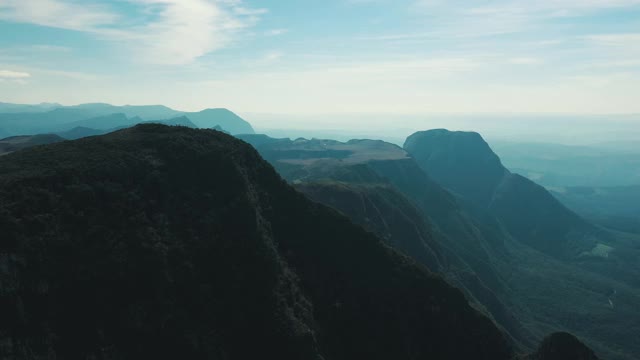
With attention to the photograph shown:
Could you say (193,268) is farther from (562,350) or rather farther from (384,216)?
(384,216)

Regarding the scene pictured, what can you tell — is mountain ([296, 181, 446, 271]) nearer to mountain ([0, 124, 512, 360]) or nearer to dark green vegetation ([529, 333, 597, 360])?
mountain ([0, 124, 512, 360])

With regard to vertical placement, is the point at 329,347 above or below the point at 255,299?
below

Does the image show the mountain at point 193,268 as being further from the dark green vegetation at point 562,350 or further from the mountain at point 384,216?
the mountain at point 384,216

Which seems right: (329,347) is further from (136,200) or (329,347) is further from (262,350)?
(136,200)

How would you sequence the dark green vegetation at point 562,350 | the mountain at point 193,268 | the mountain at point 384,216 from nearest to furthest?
the mountain at point 193,268, the dark green vegetation at point 562,350, the mountain at point 384,216

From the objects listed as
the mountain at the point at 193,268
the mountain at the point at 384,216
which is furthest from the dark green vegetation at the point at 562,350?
the mountain at the point at 384,216

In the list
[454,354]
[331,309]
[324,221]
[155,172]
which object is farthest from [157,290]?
[454,354]

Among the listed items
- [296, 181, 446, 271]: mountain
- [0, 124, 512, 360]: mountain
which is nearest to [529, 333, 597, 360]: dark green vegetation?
[0, 124, 512, 360]: mountain

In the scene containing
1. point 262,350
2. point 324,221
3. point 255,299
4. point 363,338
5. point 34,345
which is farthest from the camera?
point 324,221

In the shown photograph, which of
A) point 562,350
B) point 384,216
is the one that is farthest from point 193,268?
point 384,216
